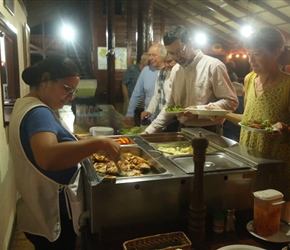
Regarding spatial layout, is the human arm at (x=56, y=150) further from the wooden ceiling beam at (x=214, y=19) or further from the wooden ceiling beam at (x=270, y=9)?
the wooden ceiling beam at (x=214, y=19)

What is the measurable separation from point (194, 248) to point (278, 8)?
381 inches

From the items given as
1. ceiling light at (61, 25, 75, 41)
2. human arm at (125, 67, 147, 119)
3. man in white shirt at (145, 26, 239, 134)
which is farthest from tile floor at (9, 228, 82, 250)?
ceiling light at (61, 25, 75, 41)

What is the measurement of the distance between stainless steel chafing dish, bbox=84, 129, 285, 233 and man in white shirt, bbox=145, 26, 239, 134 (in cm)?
94

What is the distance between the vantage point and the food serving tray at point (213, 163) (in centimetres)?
149

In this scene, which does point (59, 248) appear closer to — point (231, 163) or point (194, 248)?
point (194, 248)

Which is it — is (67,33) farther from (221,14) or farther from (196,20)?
(221,14)

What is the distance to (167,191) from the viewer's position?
1355mm

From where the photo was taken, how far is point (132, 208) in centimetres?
131

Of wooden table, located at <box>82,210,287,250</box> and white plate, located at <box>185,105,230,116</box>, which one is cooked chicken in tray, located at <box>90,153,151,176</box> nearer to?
wooden table, located at <box>82,210,287,250</box>

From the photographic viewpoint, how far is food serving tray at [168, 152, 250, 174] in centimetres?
149

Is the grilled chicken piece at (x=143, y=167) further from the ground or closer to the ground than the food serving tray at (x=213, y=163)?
closer to the ground

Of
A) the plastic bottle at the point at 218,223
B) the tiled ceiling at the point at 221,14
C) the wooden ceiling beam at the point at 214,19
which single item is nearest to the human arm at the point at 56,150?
the plastic bottle at the point at 218,223

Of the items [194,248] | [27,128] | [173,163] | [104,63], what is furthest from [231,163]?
[104,63]

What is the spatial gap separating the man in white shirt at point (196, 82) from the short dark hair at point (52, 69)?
117 centimetres
